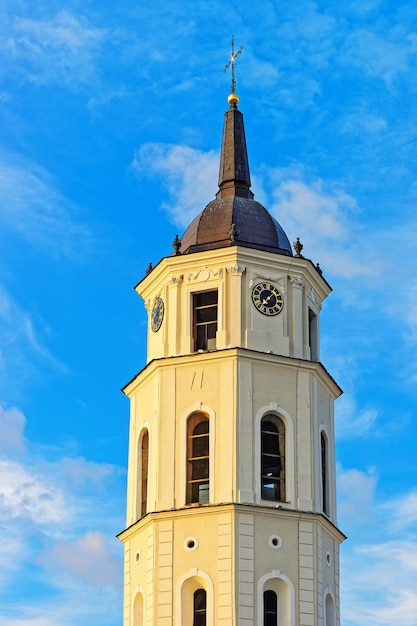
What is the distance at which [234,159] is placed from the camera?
2387 inches

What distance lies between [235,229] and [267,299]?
2.87 metres

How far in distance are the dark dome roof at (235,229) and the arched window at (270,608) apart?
38.1ft

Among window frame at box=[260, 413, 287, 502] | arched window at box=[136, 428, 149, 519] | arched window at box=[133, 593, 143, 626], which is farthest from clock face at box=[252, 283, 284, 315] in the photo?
arched window at box=[133, 593, 143, 626]

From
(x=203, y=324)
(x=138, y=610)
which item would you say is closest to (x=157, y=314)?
(x=203, y=324)

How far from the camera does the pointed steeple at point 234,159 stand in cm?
6009

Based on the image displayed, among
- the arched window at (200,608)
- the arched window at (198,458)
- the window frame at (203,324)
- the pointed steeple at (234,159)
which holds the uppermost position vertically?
the pointed steeple at (234,159)

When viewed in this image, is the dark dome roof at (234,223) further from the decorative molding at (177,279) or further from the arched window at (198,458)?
the arched window at (198,458)

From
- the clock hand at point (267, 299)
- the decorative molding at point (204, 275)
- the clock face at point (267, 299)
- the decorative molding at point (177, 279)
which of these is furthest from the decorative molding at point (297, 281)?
the decorative molding at point (177, 279)

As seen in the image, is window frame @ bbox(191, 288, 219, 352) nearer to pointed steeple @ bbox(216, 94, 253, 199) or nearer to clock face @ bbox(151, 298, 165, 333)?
clock face @ bbox(151, 298, 165, 333)

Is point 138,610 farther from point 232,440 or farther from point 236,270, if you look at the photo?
point 236,270

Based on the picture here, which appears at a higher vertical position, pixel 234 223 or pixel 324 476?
pixel 234 223

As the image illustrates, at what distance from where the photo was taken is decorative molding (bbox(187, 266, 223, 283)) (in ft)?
182

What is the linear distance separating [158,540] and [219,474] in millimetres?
2755

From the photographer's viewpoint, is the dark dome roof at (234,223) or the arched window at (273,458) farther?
the dark dome roof at (234,223)
